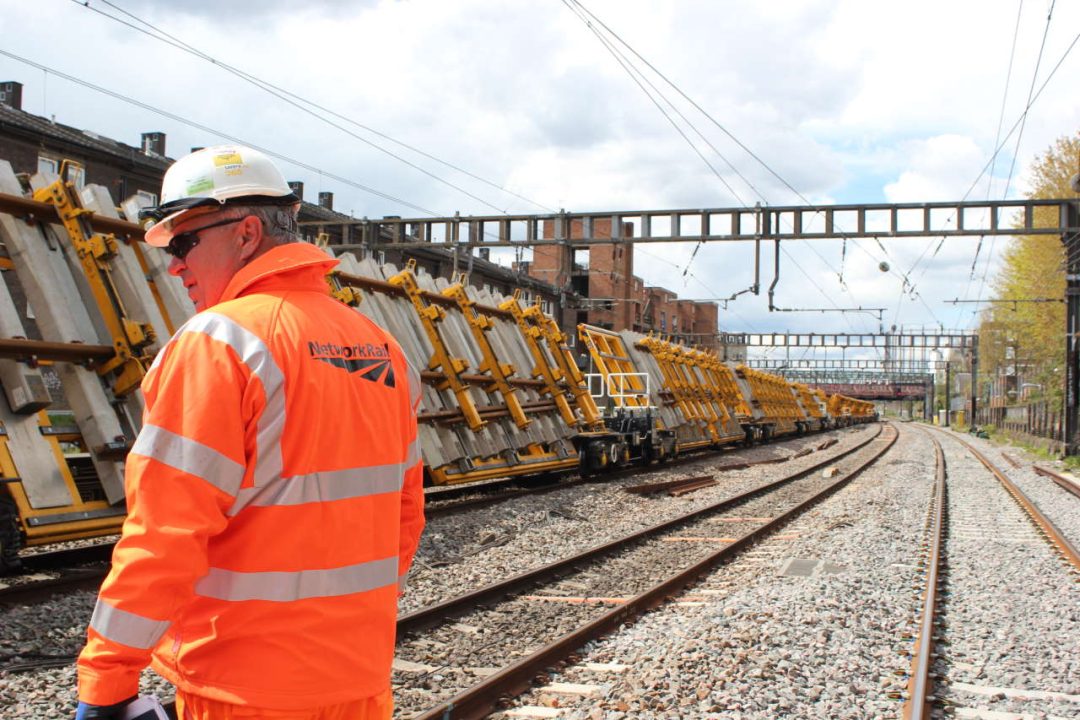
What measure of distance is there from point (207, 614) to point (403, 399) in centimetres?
69

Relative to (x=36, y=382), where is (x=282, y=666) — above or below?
below

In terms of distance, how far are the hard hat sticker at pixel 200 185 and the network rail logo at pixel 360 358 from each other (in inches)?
19.1

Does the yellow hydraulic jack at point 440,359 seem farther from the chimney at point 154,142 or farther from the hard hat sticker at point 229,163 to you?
the chimney at point 154,142

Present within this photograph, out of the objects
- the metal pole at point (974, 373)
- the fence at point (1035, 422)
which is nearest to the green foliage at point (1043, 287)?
the fence at point (1035, 422)

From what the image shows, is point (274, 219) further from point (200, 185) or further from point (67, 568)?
point (67, 568)

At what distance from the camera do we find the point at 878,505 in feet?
49.1

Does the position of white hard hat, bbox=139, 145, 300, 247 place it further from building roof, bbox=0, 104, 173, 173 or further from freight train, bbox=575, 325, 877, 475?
building roof, bbox=0, 104, 173, 173

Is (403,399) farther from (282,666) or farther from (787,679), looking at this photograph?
(787,679)

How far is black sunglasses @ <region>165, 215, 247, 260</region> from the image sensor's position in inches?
83.7

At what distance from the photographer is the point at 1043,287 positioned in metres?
37.6

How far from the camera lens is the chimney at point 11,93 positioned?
29266mm

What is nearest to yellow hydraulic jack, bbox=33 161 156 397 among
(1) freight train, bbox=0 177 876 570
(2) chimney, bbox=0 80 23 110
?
(1) freight train, bbox=0 177 876 570

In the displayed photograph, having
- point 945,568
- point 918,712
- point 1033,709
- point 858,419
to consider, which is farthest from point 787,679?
point 858,419

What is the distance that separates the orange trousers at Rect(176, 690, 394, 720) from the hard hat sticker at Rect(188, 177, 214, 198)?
1.12 metres
